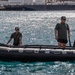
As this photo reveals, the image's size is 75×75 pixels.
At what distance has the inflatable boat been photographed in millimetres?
20672

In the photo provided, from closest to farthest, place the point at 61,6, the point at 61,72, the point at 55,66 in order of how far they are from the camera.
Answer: the point at 61,72 → the point at 55,66 → the point at 61,6

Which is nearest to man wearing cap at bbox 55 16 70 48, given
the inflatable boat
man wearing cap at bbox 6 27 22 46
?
the inflatable boat

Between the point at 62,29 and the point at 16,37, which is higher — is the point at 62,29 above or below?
above

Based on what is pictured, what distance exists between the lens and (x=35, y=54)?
20703mm

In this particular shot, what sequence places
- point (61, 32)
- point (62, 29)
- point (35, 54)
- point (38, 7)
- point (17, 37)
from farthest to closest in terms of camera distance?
point (38, 7) → point (17, 37) → point (61, 32) → point (62, 29) → point (35, 54)

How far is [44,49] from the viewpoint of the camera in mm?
20891

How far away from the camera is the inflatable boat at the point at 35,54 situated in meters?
20.7

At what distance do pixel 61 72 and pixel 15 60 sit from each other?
112 inches

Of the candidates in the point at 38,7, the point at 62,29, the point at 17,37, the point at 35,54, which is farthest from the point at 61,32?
the point at 38,7

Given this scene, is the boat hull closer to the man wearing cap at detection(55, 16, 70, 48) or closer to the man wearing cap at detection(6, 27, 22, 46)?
the man wearing cap at detection(6, 27, 22, 46)

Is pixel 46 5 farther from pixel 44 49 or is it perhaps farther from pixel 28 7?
pixel 44 49

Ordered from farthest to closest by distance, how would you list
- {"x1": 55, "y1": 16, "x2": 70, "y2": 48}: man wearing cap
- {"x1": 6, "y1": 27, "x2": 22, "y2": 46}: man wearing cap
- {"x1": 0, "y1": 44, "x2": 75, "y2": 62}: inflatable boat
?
{"x1": 6, "y1": 27, "x2": 22, "y2": 46}: man wearing cap < {"x1": 55, "y1": 16, "x2": 70, "y2": 48}: man wearing cap < {"x1": 0, "y1": 44, "x2": 75, "y2": 62}: inflatable boat

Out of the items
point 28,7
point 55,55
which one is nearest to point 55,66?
point 55,55

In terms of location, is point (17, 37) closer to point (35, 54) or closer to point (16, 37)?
point (16, 37)
